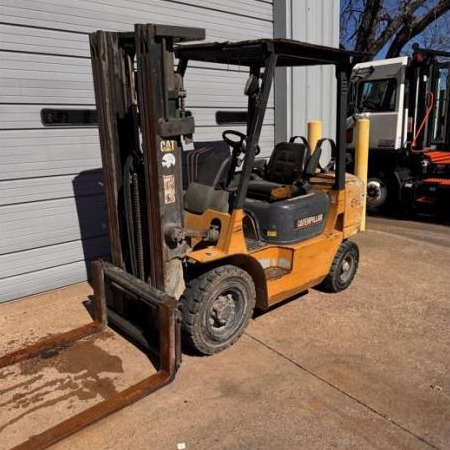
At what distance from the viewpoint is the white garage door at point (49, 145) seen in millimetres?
4547

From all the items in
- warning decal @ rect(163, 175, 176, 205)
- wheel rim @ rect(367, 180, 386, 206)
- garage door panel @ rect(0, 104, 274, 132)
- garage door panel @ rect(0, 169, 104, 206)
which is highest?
garage door panel @ rect(0, 104, 274, 132)

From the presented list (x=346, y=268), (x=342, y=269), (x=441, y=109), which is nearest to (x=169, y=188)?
(x=342, y=269)

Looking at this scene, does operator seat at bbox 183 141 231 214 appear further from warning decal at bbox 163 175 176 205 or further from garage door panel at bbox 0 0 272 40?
garage door panel at bbox 0 0 272 40

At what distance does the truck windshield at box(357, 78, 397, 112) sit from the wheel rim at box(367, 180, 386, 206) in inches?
58.6

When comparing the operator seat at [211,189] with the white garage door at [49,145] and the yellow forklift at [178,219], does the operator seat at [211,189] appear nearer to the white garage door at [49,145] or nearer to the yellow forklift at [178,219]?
the yellow forklift at [178,219]

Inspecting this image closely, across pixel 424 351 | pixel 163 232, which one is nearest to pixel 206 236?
pixel 163 232

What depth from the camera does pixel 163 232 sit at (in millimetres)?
3486

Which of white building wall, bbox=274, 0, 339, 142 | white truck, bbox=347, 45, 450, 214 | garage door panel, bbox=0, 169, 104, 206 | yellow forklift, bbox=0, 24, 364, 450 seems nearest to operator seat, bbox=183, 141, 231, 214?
yellow forklift, bbox=0, 24, 364, 450

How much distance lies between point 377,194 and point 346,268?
516cm

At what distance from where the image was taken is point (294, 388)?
3.25 m

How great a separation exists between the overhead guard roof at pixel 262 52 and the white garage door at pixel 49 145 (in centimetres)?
137

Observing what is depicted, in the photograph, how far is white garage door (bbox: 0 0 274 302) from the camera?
4547mm

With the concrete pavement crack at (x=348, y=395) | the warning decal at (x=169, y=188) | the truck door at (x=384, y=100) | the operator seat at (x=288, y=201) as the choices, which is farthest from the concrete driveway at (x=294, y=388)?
the truck door at (x=384, y=100)

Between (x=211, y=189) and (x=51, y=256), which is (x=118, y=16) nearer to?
(x=211, y=189)
